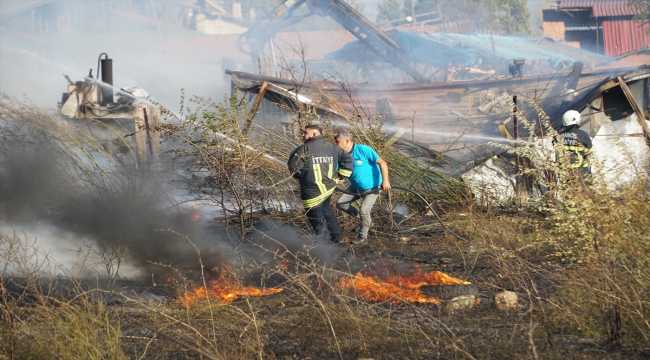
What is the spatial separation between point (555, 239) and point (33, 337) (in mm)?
4137

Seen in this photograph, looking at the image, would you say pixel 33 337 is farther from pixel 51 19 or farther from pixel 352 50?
pixel 51 19

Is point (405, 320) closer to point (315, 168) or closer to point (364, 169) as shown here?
point (315, 168)

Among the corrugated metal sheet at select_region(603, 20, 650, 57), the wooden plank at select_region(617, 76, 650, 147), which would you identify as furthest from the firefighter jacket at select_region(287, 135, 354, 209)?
the corrugated metal sheet at select_region(603, 20, 650, 57)

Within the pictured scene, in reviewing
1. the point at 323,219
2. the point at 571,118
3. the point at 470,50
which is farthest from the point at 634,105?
the point at 470,50

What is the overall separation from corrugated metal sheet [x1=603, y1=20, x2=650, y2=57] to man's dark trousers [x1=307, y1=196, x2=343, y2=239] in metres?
35.0

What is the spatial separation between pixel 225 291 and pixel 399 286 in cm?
170

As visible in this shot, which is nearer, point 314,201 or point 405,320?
point 405,320

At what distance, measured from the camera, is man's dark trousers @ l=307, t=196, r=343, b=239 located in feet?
27.3

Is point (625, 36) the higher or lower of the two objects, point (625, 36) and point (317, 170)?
the higher

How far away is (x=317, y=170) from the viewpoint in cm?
Result: 820

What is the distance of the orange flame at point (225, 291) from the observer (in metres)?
6.02

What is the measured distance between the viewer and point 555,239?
224 inches

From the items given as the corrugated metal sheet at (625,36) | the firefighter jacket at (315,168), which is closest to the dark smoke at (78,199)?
the firefighter jacket at (315,168)

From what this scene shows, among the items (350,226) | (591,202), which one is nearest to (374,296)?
(591,202)
